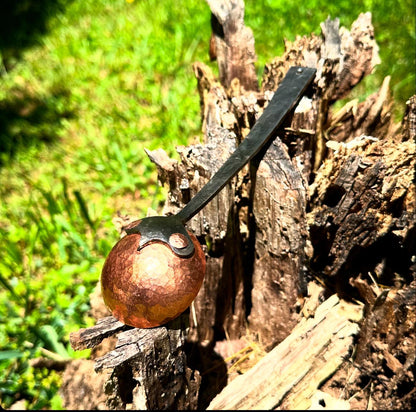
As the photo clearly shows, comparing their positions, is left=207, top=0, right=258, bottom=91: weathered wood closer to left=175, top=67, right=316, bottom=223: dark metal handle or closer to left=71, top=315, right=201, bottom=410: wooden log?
left=175, top=67, right=316, bottom=223: dark metal handle

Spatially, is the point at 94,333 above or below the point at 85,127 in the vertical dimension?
below

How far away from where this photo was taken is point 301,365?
1.48 meters

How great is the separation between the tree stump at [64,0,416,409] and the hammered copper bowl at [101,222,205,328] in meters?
0.12

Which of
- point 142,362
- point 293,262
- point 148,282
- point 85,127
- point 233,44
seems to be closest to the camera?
point 148,282

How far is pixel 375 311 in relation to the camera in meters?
1.47

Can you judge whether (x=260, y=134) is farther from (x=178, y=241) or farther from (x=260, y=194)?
(x=178, y=241)

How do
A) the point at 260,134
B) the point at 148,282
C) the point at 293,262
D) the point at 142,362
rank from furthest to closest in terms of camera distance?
the point at 293,262 → the point at 260,134 → the point at 142,362 → the point at 148,282

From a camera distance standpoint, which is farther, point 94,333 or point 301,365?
point 301,365

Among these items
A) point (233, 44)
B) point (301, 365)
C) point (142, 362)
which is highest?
point (233, 44)

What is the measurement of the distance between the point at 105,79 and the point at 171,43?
0.65 metres

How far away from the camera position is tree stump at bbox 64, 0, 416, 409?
1.39m

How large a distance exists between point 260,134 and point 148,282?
664mm

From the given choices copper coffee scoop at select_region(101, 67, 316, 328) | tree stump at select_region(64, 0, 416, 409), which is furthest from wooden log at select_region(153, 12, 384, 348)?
copper coffee scoop at select_region(101, 67, 316, 328)

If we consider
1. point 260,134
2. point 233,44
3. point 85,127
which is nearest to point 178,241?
point 260,134
